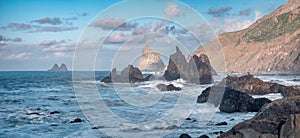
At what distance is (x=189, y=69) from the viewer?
290 feet

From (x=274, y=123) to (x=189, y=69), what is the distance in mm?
73613

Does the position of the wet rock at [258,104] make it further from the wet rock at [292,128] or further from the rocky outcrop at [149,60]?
the rocky outcrop at [149,60]

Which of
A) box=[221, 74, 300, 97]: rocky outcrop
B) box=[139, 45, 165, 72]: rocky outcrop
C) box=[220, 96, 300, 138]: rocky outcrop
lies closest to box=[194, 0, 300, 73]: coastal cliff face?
box=[139, 45, 165, 72]: rocky outcrop

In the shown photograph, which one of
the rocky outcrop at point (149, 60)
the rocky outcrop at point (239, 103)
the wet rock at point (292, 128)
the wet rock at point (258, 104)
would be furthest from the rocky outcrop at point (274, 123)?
the rocky outcrop at point (149, 60)

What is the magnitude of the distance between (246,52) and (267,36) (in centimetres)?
1399

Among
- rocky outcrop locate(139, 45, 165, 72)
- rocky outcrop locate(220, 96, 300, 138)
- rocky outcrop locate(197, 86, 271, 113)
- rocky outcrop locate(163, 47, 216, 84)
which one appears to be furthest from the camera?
rocky outcrop locate(139, 45, 165, 72)

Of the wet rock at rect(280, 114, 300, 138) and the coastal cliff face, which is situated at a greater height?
the coastal cliff face

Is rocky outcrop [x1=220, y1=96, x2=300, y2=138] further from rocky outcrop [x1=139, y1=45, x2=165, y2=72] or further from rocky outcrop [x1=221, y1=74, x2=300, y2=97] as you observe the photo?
rocky outcrop [x1=139, y1=45, x2=165, y2=72]

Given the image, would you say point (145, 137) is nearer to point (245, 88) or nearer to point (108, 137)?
point (108, 137)

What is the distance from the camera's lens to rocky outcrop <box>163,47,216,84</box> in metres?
75.7

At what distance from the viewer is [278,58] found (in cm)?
15712

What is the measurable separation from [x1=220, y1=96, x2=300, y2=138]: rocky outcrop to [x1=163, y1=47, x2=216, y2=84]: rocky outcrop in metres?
57.3

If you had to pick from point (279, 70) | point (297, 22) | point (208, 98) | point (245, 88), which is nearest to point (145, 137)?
point (208, 98)

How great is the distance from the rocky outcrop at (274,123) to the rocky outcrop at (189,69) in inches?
2258
